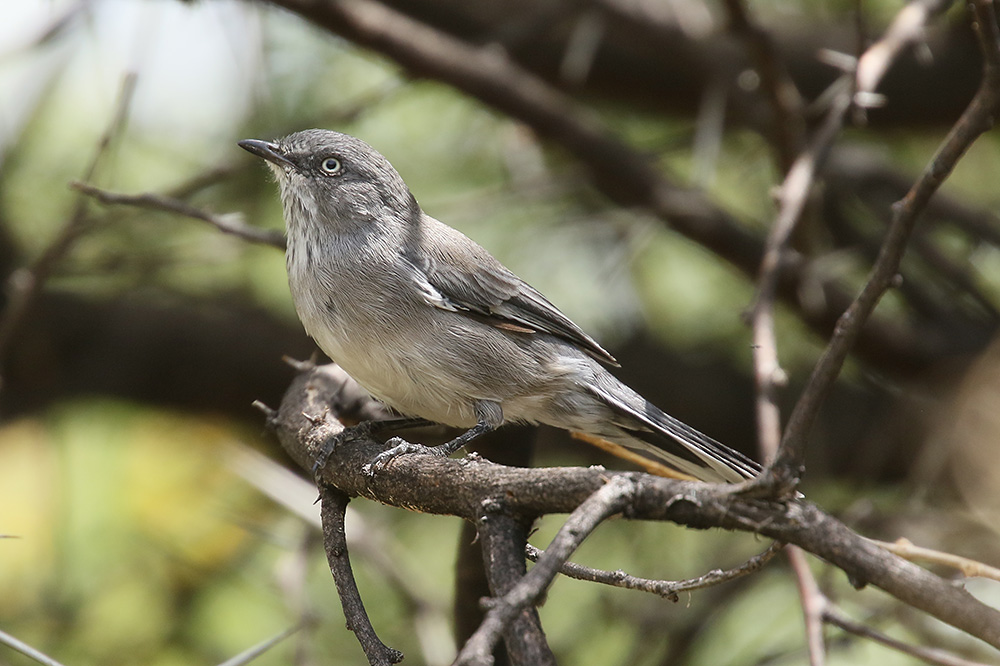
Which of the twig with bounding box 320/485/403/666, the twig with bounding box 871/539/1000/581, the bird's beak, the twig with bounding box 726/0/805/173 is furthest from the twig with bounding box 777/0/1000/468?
the bird's beak

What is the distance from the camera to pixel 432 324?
3893mm

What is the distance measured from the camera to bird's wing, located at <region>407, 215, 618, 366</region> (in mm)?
4078

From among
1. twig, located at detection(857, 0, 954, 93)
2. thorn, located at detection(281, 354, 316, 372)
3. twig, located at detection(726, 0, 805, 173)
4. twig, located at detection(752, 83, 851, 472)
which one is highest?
twig, located at detection(857, 0, 954, 93)

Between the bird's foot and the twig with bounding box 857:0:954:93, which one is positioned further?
the twig with bounding box 857:0:954:93

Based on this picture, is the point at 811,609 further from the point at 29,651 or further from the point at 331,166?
the point at 331,166

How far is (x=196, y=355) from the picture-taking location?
6.12 m

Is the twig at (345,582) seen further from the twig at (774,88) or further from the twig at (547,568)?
the twig at (774,88)

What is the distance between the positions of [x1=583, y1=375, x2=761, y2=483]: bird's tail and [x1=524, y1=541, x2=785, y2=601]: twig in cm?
133

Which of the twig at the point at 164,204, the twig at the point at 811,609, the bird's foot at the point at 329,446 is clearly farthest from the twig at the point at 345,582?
the twig at the point at 811,609

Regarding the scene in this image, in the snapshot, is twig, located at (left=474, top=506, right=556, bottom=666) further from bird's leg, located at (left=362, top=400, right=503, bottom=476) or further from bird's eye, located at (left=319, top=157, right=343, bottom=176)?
bird's eye, located at (left=319, top=157, right=343, bottom=176)

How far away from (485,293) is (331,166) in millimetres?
983

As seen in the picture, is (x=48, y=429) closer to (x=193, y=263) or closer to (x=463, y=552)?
(x=193, y=263)

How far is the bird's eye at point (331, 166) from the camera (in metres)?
4.44

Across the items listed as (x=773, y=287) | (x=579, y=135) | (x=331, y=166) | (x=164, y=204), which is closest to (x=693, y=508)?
(x=164, y=204)
